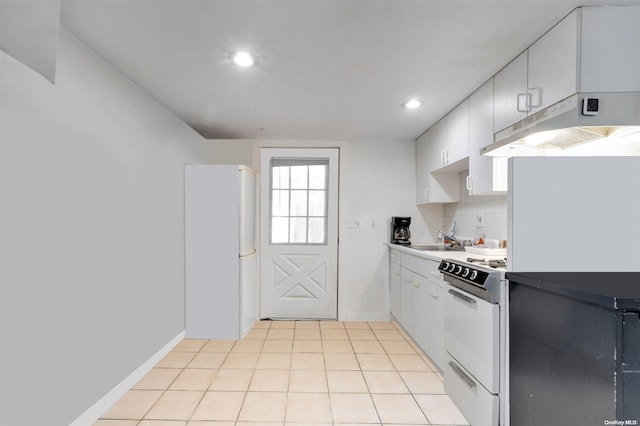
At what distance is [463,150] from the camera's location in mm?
2760

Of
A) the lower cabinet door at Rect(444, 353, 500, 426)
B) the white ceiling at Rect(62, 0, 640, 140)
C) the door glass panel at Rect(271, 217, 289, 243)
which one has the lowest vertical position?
the lower cabinet door at Rect(444, 353, 500, 426)

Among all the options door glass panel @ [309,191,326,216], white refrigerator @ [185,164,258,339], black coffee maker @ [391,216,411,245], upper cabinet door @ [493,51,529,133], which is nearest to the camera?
upper cabinet door @ [493,51,529,133]

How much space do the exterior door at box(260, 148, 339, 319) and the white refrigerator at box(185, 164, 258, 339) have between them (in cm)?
75

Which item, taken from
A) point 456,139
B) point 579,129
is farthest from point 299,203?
point 579,129

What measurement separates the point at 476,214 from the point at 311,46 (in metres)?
2.31

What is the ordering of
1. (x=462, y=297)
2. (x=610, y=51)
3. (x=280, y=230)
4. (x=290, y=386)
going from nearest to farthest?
(x=610, y=51)
(x=462, y=297)
(x=290, y=386)
(x=280, y=230)

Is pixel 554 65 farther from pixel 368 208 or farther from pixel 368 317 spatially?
pixel 368 317

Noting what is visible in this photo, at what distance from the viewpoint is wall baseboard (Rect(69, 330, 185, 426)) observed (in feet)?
6.21

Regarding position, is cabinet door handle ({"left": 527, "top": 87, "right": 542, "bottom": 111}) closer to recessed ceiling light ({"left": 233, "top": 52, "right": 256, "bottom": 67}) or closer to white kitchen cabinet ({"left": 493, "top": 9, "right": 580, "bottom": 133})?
white kitchen cabinet ({"left": 493, "top": 9, "right": 580, "bottom": 133})

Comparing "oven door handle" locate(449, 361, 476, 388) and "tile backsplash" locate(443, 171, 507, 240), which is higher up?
"tile backsplash" locate(443, 171, 507, 240)

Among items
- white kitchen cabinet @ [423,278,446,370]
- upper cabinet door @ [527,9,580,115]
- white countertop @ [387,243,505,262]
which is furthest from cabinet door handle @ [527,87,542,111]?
white kitchen cabinet @ [423,278,446,370]

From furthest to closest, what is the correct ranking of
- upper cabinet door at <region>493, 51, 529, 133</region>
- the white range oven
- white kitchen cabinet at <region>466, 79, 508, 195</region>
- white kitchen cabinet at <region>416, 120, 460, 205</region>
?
1. white kitchen cabinet at <region>416, 120, 460, 205</region>
2. white kitchen cabinet at <region>466, 79, 508, 195</region>
3. upper cabinet door at <region>493, 51, 529, 133</region>
4. the white range oven

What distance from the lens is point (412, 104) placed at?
2807 millimetres

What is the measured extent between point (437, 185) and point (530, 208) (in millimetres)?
2102
